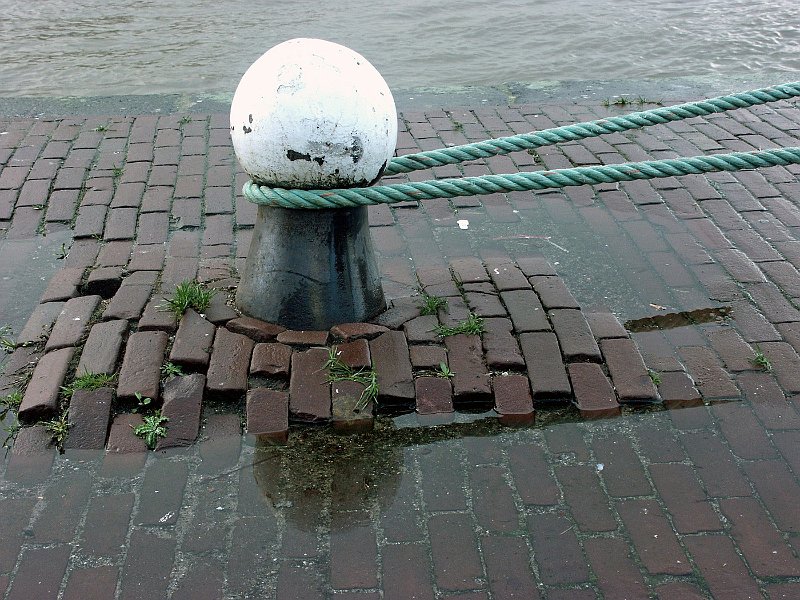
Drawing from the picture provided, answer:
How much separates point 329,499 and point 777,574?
1.36 meters

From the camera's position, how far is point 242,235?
438 centimetres

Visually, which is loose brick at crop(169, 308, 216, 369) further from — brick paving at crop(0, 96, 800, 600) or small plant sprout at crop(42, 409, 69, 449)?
small plant sprout at crop(42, 409, 69, 449)

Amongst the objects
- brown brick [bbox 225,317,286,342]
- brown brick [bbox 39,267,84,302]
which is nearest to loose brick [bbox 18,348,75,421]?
brown brick [bbox 39,267,84,302]

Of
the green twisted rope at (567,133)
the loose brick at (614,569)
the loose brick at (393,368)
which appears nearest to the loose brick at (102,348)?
the loose brick at (393,368)

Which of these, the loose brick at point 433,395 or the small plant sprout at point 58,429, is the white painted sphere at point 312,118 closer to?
the loose brick at point 433,395

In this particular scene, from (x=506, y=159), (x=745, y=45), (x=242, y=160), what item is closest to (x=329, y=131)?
(x=242, y=160)

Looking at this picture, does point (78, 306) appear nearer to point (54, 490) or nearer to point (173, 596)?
point (54, 490)

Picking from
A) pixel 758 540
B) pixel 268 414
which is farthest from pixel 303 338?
pixel 758 540

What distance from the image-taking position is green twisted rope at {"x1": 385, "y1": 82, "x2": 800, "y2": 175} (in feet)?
11.5

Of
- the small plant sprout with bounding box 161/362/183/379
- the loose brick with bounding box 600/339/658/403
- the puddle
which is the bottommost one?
the puddle

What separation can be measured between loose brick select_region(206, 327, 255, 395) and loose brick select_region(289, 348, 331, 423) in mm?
188

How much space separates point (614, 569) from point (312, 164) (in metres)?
1.75

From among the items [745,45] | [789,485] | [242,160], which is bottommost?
[745,45]

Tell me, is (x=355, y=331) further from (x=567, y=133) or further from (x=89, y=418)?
(x=567, y=133)
